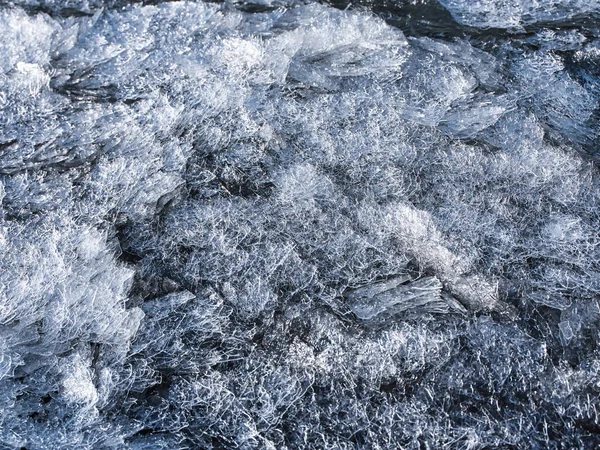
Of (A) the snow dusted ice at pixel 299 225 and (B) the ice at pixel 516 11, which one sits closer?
(A) the snow dusted ice at pixel 299 225

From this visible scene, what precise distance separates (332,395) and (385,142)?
0.58m

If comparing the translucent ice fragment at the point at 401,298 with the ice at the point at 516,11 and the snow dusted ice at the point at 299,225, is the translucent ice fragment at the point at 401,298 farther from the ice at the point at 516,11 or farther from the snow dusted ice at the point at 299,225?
the ice at the point at 516,11

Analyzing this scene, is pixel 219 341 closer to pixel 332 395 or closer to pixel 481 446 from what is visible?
pixel 332 395

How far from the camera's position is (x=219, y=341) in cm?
142

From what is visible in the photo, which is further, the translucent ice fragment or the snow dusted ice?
the translucent ice fragment

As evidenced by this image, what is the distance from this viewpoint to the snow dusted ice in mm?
1339

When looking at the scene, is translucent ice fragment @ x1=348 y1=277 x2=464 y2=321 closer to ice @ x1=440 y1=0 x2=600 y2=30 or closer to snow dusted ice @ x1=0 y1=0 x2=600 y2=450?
snow dusted ice @ x1=0 y1=0 x2=600 y2=450

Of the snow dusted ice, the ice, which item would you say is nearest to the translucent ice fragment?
the snow dusted ice

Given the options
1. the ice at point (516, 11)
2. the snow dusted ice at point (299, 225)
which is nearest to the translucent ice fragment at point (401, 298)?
the snow dusted ice at point (299, 225)

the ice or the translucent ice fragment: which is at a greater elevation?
the ice

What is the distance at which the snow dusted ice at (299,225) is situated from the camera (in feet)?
4.39

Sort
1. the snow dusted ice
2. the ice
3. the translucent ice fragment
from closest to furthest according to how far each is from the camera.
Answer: the snow dusted ice < the translucent ice fragment < the ice

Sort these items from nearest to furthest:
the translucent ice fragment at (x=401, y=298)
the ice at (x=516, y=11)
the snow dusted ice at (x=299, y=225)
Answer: the snow dusted ice at (x=299, y=225) → the translucent ice fragment at (x=401, y=298) → the ice at (x=516, y=11)

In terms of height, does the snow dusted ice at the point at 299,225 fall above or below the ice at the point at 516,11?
below
